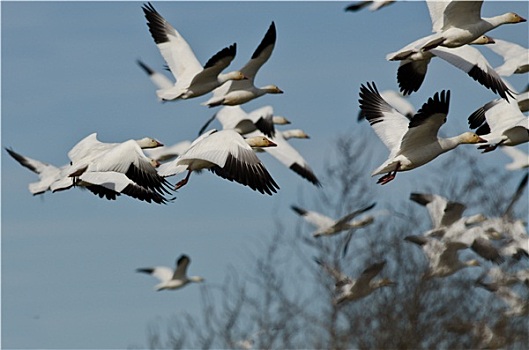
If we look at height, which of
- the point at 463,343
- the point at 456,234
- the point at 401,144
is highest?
the point at 401,144

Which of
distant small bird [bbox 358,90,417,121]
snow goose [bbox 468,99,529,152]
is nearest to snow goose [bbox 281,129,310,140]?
distant small bird [bbox 358,90,417,121]

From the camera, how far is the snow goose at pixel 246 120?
752 inches

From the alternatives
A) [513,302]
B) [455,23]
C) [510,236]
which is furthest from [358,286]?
[513,302]

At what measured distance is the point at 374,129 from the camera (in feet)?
48.8

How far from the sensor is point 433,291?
3028 cm

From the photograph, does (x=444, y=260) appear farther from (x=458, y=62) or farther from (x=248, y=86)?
(x=458, y=62)

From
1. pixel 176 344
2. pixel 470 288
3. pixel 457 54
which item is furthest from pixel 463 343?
pixel 457 54

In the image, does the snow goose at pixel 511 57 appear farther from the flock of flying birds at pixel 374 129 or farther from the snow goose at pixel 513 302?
the snow goose at pixel 513 302

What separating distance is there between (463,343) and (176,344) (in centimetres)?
675

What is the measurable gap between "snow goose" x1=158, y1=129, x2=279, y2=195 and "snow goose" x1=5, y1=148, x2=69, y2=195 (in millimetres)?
2269

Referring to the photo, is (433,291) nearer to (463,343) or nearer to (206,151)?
(463,343)

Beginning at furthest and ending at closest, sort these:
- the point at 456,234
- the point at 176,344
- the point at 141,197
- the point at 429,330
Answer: the point at 176,344, the point at 429,330, the point at 456,234, the point at 141,197

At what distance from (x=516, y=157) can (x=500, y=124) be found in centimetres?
819

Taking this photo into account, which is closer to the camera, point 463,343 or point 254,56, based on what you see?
point 254,56
